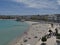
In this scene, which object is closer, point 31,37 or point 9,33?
point 31,37

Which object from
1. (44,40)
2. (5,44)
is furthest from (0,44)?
(44,40)

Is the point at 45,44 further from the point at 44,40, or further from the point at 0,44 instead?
the point at 0,44

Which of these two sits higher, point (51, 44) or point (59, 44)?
point (59, 44)

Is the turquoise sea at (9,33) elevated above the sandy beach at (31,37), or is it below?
below

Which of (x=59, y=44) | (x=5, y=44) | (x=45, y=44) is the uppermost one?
(x=59, y=44)

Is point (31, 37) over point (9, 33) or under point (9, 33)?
over

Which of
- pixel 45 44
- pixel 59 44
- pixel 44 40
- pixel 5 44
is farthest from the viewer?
pixel 5 44

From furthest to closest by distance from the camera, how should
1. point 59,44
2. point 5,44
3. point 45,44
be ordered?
1. point 5,44
2. point 45,44
3. point 59,44

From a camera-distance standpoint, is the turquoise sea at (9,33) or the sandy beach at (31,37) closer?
the sandy beach at (31,37)

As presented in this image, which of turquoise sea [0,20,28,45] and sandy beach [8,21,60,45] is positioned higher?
sandy beach [8,21,60,45]

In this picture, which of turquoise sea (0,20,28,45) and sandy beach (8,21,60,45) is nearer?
sandy beach (8,21,60,45)

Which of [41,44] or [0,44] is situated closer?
[41,44]
